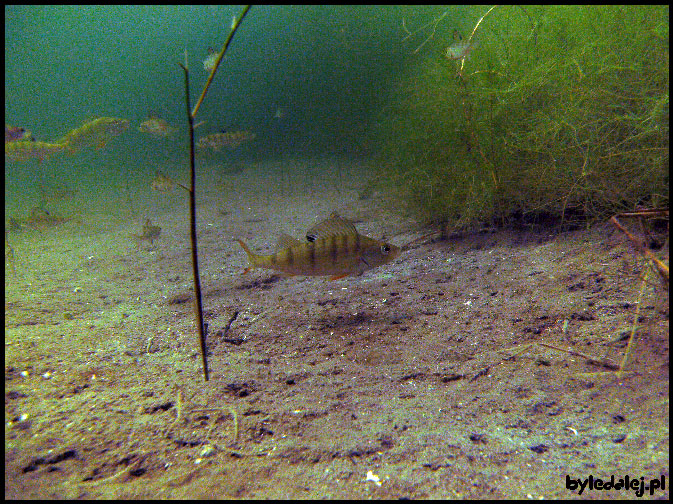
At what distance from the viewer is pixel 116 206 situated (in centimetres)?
1309

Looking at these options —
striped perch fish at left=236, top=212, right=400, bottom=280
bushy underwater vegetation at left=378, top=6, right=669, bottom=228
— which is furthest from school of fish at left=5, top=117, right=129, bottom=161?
bushy underwater vegetation at left=378, top=6, right=669, bottom=228

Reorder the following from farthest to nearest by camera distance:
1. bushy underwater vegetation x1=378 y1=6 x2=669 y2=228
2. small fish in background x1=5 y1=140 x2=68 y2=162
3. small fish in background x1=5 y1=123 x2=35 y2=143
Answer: small fish in background x1=5 y1=140 x2=68 y2=162 → small fish in background x1=5 y1=123 x2=35 y2=143 → bushy underwater vegetation x1=378 y1=6 x2=669 y2=228

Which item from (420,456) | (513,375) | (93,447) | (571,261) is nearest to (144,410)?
(93,447)

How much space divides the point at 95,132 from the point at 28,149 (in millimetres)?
1551

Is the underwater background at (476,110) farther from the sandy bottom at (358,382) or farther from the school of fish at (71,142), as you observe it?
the school of fish at (71,142)

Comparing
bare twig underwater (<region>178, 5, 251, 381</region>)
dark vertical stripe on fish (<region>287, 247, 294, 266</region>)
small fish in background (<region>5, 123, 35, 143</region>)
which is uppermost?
small fish in background (<region>5, 123, 35, 143</region>)

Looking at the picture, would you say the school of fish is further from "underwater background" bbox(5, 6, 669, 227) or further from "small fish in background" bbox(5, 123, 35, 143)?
"underwater background" bbox(5, 6, 669, 227)

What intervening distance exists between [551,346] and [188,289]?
13.3 ft

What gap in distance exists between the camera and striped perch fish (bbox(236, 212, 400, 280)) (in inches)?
110

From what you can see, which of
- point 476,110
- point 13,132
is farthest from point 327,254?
point 13,132

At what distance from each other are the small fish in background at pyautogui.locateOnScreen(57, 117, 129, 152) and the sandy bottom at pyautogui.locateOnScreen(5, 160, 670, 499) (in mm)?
4020

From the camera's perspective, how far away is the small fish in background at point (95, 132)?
719cm

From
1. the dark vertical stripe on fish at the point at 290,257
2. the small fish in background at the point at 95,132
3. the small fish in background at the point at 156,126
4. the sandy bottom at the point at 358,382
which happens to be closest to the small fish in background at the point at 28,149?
the small fish in background at the point at 95,132

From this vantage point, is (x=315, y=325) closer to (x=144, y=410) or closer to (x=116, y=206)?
(x=144, y=410)
